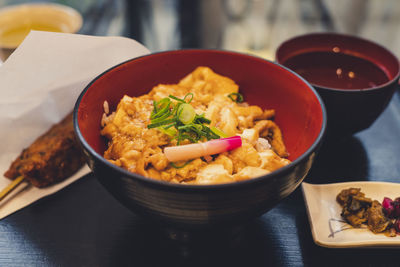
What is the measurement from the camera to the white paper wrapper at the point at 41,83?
1.54 m

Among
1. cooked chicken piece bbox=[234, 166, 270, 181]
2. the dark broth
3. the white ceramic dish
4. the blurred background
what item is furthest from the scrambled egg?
the blurred background

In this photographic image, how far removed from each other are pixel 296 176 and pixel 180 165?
0.40 meters

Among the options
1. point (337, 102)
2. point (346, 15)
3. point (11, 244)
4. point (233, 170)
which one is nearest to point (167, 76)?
point (233, 170)

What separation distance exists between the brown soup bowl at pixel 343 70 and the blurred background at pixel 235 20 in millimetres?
1673

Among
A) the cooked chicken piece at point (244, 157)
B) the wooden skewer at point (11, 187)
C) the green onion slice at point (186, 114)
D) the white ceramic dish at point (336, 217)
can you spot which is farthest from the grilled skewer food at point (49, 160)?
the white ceramic dish at point (336, 217)

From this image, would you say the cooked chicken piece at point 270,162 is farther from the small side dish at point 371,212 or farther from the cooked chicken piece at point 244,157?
the small side dish at point 371,212

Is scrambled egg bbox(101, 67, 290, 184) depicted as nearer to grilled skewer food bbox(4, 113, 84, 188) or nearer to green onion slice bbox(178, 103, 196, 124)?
green onion slice bbox(178, 103, 196, 124)

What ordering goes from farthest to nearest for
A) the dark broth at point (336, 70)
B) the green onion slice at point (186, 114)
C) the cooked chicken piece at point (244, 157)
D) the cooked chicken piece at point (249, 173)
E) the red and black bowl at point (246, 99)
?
the dark broth at point (336, 70), the green onion slice at point (186, 114), the cooked chicken piece at point (244, 157), the cooked chicken piece at point (249, 173), the red and black bowl at point (246, 99)

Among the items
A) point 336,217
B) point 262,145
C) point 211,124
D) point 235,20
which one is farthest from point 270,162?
point 235,20

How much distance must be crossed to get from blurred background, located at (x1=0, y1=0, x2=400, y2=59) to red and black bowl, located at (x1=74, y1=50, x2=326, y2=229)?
1901mm

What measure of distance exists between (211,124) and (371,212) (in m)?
0.72

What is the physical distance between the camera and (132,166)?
4.17 ft

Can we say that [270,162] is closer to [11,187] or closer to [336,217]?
[336,217]

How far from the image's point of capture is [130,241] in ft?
4.59
